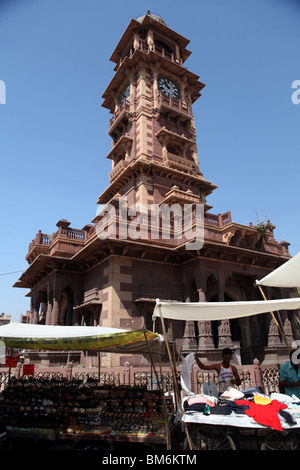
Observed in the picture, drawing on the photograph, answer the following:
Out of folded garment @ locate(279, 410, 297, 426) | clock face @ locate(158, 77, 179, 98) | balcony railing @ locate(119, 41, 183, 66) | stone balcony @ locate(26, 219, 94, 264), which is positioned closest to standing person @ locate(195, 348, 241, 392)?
folded garment @ locate(279, 410, 297, 426)

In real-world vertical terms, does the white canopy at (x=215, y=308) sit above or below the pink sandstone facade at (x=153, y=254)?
below

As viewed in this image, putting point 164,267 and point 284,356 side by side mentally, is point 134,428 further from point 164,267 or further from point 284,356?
point 284,356

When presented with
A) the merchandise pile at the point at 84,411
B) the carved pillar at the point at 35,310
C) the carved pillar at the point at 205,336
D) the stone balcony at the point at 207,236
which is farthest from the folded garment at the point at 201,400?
the carved pillar at the point at 35,310

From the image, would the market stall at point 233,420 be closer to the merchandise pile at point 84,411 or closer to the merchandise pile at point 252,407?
the merchandise pile at point 252,407

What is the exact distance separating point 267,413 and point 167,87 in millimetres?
24617

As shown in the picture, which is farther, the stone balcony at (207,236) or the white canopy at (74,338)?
the stone balcony at (207,236)

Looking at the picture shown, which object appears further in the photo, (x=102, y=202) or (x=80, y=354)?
(x=102, y=202)

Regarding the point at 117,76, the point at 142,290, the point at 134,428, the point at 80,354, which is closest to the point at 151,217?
the point at 142,290

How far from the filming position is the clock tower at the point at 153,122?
20.2 m

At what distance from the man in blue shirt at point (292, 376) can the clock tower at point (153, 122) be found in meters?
13.3

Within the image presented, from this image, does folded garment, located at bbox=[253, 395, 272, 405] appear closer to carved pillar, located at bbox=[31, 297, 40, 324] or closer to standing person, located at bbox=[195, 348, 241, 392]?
standing person, located at bbox=[195, 348, 241, 392]

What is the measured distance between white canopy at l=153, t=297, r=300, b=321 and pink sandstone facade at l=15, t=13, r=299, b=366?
27.0ft
